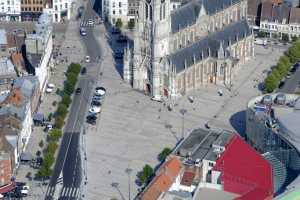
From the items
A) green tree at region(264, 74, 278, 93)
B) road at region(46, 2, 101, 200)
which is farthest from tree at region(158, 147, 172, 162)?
green tree at region(264, 74, 278, 93)

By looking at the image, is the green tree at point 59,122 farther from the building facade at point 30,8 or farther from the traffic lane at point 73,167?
the building facade at point 30,8

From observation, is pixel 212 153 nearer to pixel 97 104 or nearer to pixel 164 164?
pixel 164 164

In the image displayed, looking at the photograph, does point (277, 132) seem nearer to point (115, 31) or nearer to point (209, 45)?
point (209, 45)

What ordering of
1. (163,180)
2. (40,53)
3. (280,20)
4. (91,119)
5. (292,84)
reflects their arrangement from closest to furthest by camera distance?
(163,180) → (91,119) → (40,53) → (292,84) → (280,20)

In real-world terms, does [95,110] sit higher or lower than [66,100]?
lower

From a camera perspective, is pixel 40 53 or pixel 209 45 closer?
pixel 40 53

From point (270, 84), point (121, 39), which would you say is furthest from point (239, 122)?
point (121, 39)

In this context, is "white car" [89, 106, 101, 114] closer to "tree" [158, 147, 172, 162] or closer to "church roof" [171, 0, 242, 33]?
"tree" [158, 147, 172, 162]
